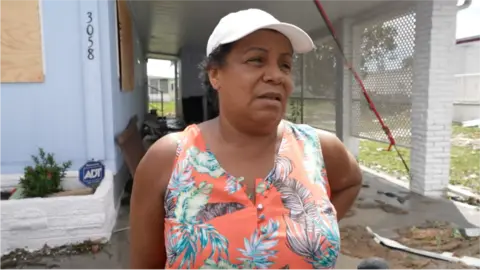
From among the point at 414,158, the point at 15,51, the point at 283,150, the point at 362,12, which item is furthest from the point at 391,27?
the point at 283,150

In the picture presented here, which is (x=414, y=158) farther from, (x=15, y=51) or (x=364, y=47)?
(x=15, y=51)

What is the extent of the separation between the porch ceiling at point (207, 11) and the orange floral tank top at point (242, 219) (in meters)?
5.22

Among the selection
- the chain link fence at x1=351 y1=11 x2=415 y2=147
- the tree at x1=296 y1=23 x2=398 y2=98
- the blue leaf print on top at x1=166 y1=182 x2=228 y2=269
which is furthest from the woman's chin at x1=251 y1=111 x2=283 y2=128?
the tree at x1=296 y1=23 x2=398 y2=98

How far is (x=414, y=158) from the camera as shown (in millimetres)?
5332

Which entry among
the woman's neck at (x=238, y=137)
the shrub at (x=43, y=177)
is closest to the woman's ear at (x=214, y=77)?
the woman's neck at (x=238, y=137)

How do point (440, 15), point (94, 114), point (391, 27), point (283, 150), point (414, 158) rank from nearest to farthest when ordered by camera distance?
point (283, 150)
point (94, 114)
point (440, 15)
point (414, 158)
point (391, 27)

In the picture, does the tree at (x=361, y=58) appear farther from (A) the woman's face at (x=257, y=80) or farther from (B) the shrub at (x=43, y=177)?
(A) the woman's face at (x=257, y=80)

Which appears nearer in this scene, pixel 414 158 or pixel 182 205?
pixel 182 205

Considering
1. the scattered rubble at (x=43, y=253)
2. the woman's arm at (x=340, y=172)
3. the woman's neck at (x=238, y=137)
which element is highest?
the woman's neck at (x=238, y=137)

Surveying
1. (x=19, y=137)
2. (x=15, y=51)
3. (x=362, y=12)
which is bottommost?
(x=19, y=137)

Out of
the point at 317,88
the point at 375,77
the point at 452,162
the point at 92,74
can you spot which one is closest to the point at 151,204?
the point at 92,74

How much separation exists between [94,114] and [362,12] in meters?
4.65

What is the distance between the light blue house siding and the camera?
3.77m

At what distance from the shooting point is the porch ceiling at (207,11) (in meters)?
6.18
